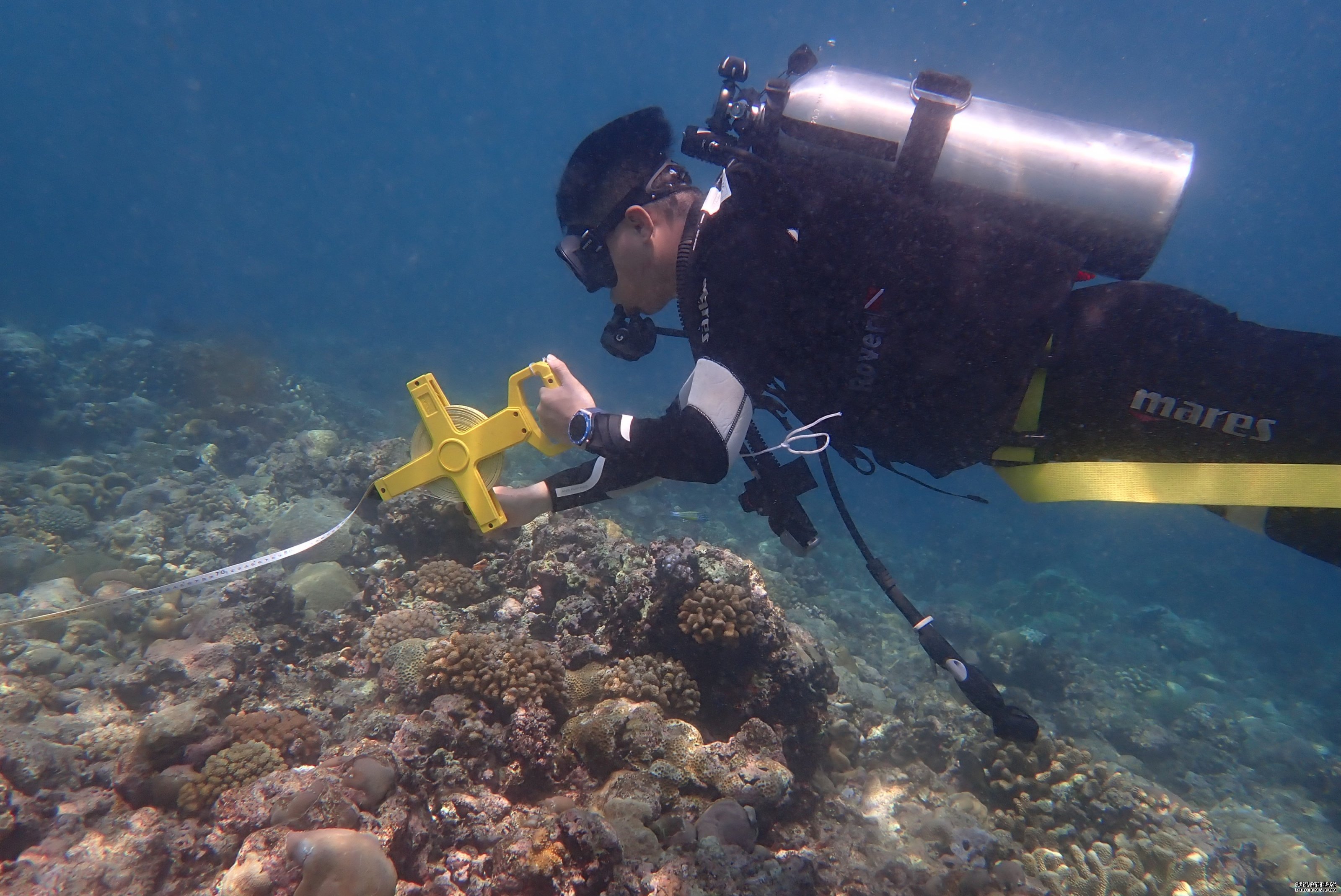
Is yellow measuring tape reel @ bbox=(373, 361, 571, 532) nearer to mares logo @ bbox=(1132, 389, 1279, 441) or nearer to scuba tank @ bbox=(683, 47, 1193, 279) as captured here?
scuba tank @ bbox=(683, 47, 1193, 279)

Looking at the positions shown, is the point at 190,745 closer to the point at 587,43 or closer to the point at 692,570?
the point at 692,570

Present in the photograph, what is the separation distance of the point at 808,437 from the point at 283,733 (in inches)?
147

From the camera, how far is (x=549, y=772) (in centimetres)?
341

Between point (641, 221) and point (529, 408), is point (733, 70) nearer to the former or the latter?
point (641, 221)

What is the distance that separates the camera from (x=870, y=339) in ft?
8.33

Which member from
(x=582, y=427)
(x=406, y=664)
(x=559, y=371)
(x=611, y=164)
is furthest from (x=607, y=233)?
(x=406, y=664)

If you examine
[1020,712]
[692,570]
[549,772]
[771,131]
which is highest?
[771,131]

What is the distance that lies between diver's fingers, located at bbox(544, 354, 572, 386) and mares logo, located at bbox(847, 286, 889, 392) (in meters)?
1.36

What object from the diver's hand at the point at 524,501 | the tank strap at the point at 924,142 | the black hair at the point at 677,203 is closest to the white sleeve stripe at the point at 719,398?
the black hair at the point at 677,203

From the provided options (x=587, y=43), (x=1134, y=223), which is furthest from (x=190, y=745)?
(x=587, y=43)

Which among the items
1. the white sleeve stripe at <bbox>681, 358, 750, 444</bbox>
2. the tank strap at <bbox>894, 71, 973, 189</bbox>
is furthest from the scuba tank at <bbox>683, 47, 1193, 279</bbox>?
the white sleeve stripe at <bbox>681, 358, 750, 444</bbox>

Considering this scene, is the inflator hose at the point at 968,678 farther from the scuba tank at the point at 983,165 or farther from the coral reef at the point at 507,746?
the scuba tank at the point at 983,165

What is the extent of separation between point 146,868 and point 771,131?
186 inches

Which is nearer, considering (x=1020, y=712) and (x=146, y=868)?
(x=146, y=868)
